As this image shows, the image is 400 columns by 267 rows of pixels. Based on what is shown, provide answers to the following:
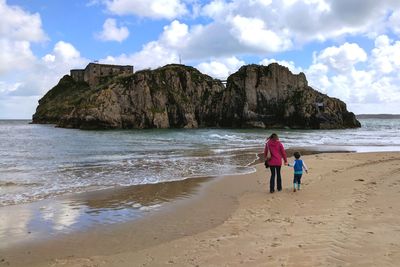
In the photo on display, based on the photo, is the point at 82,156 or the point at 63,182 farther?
the point at 82,156

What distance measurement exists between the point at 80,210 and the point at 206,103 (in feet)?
297

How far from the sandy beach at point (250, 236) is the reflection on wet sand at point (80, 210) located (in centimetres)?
57

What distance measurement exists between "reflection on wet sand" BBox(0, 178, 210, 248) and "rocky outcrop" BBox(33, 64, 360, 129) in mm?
72394

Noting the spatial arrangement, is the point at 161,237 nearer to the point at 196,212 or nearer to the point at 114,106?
the point at 196,212

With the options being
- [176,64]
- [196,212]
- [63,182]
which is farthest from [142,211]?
[176,64]

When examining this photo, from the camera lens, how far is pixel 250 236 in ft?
25.5

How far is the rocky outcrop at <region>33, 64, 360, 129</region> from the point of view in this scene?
290 ft

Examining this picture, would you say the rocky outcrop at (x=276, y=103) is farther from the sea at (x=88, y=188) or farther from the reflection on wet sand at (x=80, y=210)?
the reflection on wet sand at (x=80, y=210)

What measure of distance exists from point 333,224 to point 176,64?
4021 inches

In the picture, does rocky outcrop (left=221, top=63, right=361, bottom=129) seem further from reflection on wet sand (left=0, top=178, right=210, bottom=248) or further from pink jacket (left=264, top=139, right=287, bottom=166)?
reflection on wet sand (left=0, top=178, right=210, bottom=248)

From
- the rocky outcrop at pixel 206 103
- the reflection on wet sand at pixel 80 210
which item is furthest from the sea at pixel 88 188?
the rocky outcrop at pixel 206 103

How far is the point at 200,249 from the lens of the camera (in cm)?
722

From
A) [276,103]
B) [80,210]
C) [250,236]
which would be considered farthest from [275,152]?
[276,103]

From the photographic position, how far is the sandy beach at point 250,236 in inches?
255
